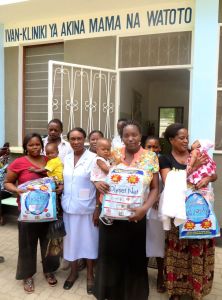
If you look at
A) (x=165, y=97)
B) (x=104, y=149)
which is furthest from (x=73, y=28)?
(x=165, y=97)

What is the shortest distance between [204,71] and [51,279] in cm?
323

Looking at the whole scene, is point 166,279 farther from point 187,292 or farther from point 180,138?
point 180,138

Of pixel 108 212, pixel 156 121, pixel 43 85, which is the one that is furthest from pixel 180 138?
pixel 156 121

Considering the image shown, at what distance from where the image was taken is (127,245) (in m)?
2.34

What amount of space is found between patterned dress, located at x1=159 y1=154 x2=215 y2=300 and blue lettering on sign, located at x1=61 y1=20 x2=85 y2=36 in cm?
334

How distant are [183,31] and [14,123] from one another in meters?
3.50

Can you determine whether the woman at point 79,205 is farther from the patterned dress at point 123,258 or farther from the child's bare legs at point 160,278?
the child's bare legs at point 160,278

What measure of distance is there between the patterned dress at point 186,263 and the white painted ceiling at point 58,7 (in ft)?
9.97

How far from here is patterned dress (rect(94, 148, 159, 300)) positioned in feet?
7.63

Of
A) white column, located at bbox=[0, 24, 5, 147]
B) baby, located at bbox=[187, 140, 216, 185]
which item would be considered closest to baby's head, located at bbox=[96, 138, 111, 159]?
baby, located at bbox=[187, 140, 216, 185]

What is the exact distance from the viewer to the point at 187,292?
2.55 meters

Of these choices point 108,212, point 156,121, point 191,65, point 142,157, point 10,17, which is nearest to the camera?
point 108,212

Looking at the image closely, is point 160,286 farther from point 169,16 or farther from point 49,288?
point 169,16

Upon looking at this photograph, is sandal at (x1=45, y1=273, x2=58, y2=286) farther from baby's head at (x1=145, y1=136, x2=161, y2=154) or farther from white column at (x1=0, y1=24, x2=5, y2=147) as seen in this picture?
white column at (x1=0, y1=24, x2=5, y2=147)
